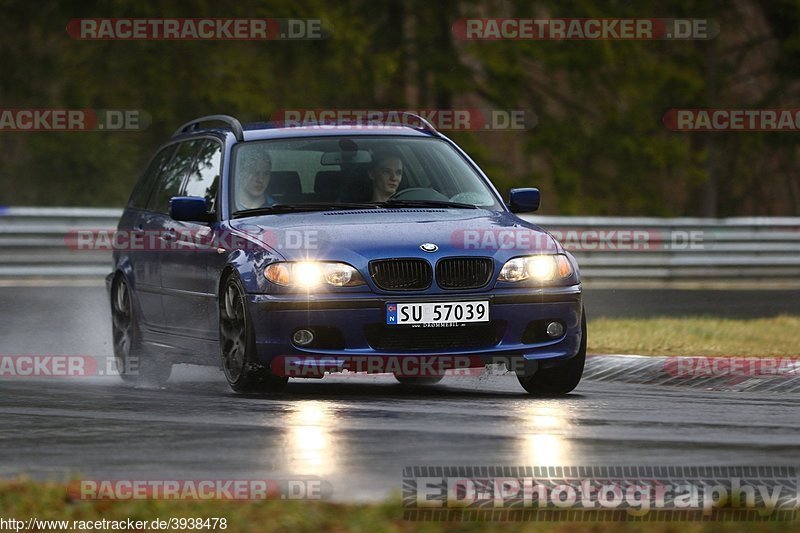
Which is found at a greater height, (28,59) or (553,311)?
(28,59)

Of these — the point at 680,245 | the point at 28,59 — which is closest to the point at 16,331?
the point at 680,245

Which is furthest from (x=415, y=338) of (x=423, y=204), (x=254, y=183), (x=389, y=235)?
(x=254, y=183)

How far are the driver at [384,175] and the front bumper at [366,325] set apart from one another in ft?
4.31

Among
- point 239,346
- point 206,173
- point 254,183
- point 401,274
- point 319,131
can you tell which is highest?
point 319,131

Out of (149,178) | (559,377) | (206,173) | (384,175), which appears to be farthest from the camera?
(149,178)

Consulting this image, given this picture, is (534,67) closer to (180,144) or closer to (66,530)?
(180,144)

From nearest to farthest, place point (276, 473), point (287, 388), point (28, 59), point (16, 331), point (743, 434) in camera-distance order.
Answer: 1. point (276, 473)
2. point (743, 434)
3. point (287, 388)
4. point (16, 331)
5. point (28, 59)

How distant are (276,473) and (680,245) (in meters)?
19.7

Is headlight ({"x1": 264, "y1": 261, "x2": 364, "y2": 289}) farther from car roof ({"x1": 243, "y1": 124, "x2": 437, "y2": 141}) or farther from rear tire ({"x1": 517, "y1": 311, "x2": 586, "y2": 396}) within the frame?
car roof ({"x1": 243, "y1": 124, "x2": 437, "y2": 141})

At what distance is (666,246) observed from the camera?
85.7 feet

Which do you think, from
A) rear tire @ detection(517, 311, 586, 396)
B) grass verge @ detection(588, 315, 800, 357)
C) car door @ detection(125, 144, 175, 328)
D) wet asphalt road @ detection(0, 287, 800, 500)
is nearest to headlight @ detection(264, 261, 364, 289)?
wet asphalt road @ detection(0, 287, 800, 500)

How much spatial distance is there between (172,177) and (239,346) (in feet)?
8.60

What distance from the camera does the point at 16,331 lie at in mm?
16016

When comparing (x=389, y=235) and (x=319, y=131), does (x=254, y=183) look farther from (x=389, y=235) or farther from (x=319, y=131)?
(x=389, y=235)
